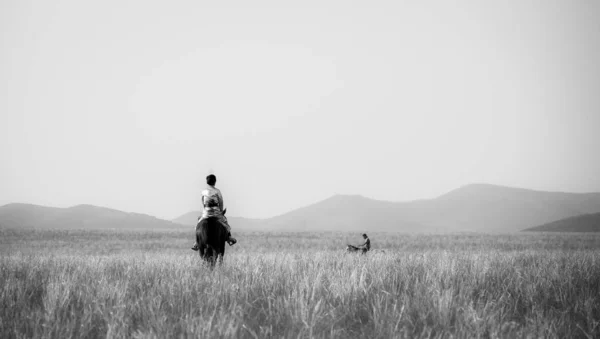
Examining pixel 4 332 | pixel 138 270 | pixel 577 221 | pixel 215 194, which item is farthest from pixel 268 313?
pixel 577 221

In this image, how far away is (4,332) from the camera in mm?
3299

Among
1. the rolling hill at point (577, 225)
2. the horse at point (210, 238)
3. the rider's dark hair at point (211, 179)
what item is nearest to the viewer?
the horse at point (210, 238)

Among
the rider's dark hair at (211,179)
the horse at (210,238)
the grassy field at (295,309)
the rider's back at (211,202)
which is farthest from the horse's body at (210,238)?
the grassy field at (295,309)

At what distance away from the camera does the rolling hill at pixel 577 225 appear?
4483 inches

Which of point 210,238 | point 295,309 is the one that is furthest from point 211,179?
point 295,309

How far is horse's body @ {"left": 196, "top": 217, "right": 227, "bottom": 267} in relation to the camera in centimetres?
875

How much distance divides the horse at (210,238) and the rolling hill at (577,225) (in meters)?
130

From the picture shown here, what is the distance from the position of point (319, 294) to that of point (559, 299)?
3595 millimetres

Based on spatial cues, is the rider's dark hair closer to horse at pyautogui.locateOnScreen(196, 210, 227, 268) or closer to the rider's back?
the rider's back

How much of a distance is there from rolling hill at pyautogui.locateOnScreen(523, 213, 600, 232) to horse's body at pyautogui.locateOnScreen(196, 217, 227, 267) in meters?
130

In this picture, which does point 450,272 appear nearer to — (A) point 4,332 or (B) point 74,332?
(B) point 74,332

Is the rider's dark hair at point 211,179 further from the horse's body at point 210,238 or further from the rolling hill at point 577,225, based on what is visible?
the rolling hill at point 577,225

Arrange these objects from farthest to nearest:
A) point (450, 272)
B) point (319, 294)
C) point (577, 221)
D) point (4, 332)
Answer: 1. point (577, 221)
2. point (450, 272)
3. point (319, 294)
4. point (4, 332)

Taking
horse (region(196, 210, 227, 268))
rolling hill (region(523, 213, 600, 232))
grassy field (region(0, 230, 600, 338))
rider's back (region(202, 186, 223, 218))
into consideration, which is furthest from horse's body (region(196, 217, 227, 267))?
rolling hill (region(523, 213, 600, 232))
